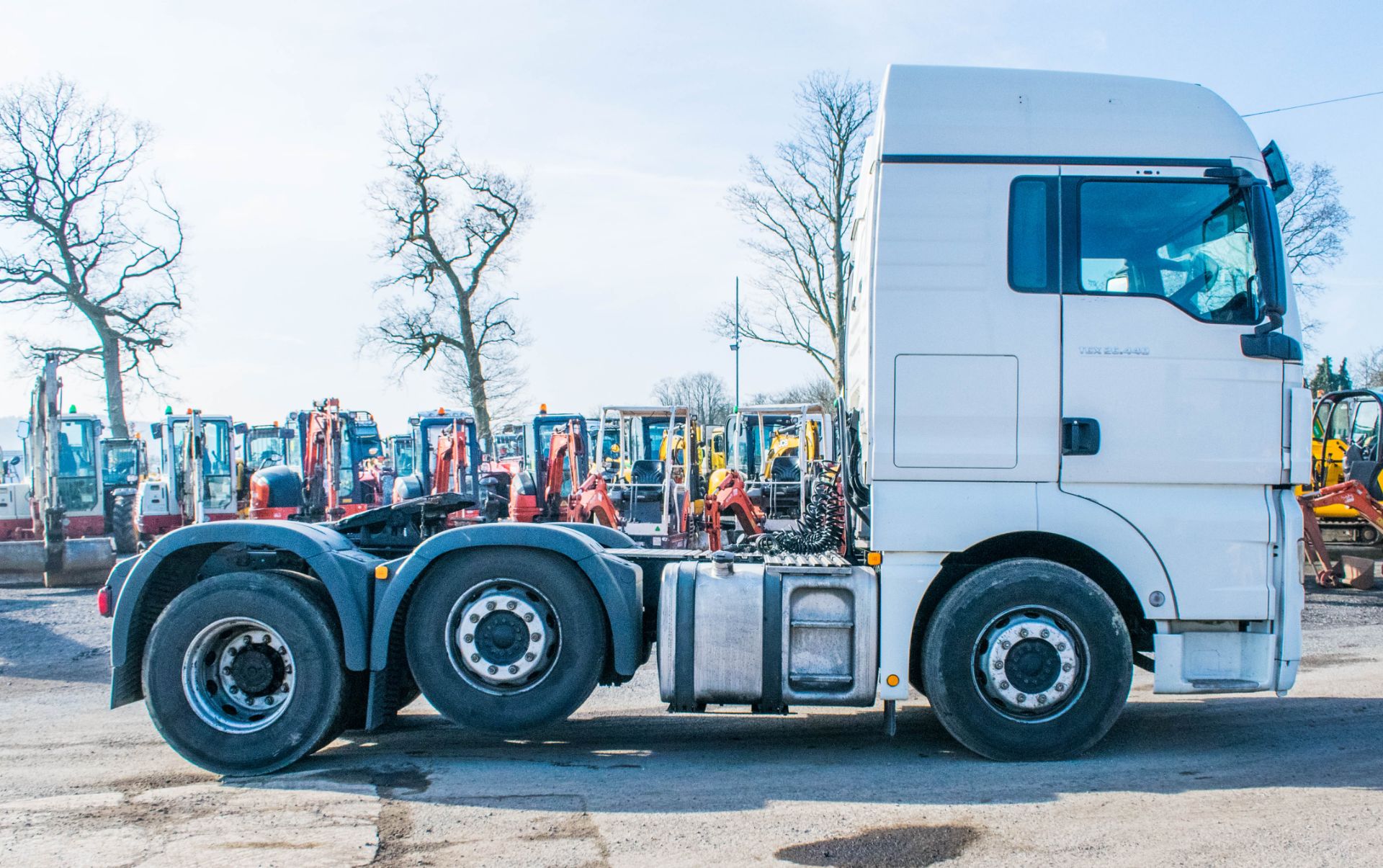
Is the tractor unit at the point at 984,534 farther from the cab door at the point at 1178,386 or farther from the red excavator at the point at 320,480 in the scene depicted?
the red excavator at the point at 320,480

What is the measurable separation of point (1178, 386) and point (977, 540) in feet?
4.55

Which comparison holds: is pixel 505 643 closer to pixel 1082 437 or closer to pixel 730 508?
pixel 1082 437

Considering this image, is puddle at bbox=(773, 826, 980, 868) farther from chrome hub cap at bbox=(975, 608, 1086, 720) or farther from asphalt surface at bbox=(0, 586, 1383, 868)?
chrome hub cap at bbox=(975, 608, 1086, 720)

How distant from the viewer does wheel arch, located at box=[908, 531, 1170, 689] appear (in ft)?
19.3

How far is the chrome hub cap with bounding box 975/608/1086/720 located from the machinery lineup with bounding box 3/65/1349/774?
0.02 m

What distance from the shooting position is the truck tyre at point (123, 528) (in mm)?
20125

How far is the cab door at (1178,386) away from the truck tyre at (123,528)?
19.5 m

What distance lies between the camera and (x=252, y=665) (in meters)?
5.89

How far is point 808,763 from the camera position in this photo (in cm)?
596

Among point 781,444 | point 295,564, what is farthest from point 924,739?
point 781,444

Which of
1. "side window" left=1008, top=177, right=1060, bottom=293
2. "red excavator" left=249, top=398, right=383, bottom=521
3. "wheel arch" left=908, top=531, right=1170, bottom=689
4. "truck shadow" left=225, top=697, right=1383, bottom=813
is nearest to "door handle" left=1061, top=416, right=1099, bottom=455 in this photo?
"wheel arch" left=908, top=531, right=1170, bottom=689

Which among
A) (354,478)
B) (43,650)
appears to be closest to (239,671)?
(43,650)

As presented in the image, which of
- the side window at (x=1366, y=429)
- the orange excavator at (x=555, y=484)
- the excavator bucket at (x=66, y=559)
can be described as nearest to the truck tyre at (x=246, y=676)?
the orange excavator at (x=555, y=484)

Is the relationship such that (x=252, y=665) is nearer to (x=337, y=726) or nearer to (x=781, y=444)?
(x=337, y=726)
